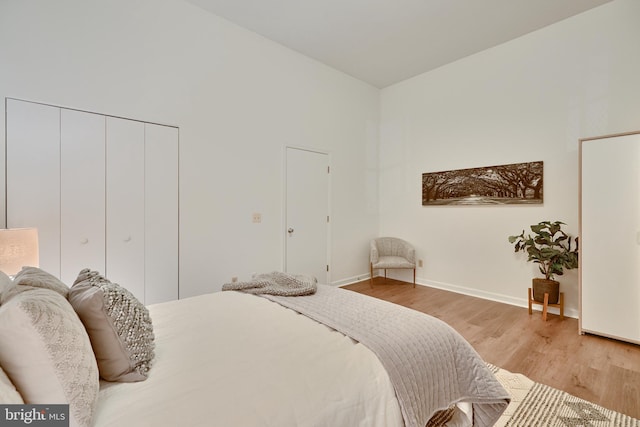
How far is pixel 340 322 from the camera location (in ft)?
4.96

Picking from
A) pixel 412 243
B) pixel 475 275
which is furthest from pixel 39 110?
pixel 475 275

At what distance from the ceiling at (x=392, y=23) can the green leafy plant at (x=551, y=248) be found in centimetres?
235

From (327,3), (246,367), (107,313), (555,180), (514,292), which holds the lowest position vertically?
(514,292)

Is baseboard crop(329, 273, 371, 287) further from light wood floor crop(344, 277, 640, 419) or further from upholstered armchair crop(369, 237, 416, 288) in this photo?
light wood floor crop(344, 277, 640, 419)

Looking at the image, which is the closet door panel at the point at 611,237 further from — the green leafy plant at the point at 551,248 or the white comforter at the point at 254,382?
the white comforter at the point at 254,382

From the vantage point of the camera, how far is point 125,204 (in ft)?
8.99

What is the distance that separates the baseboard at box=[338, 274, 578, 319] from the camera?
11.2ft

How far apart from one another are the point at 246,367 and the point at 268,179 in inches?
115

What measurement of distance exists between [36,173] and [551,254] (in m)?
4.87

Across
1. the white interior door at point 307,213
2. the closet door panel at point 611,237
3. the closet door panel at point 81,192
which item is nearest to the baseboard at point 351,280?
the white interior door at point 307,213

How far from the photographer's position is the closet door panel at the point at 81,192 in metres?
2.45

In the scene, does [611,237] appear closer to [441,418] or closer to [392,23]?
[441,418]

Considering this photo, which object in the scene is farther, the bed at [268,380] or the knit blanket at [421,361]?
the knit blanket at [421,361]

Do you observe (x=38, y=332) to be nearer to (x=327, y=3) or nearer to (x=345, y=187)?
(x=327, y=3)
